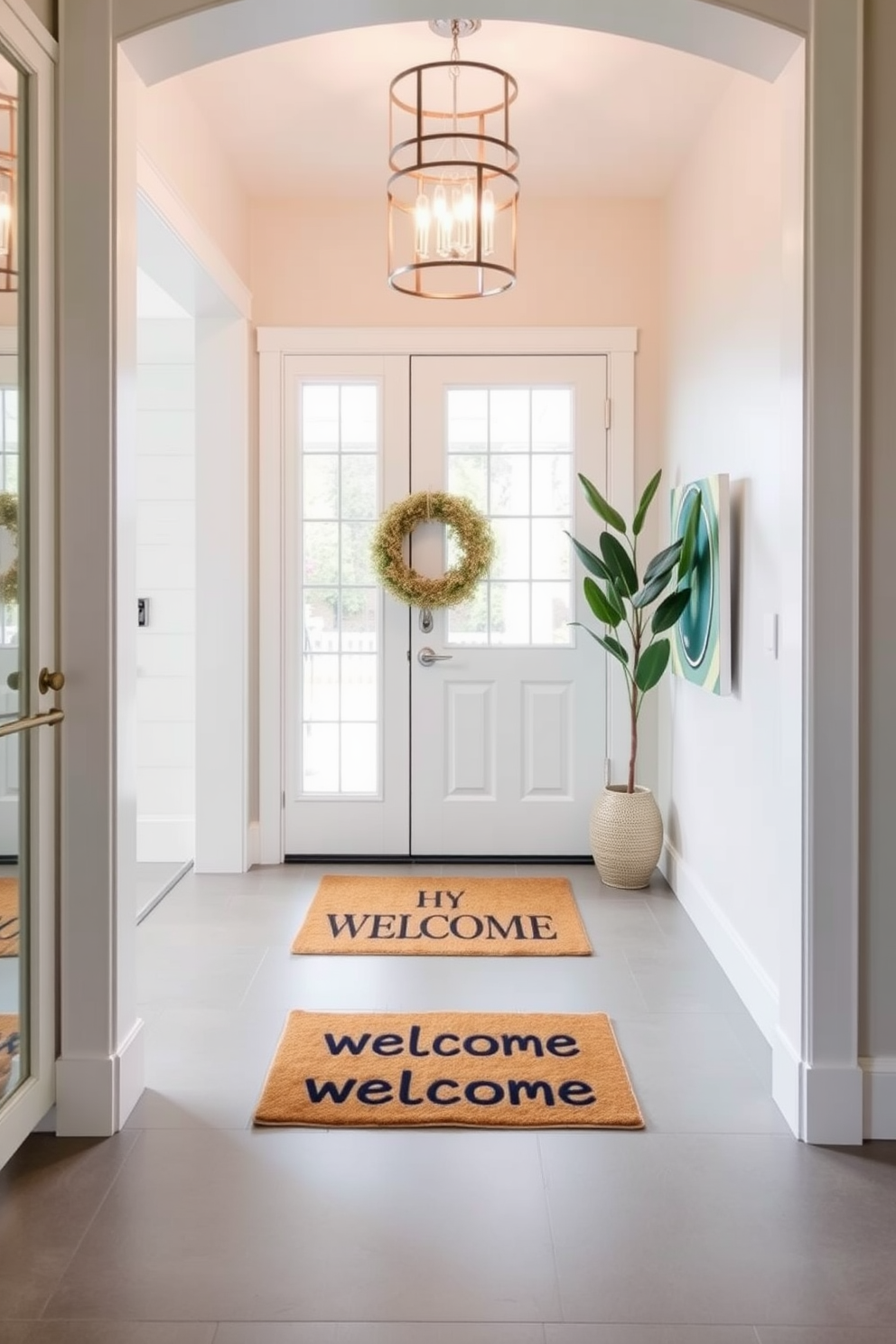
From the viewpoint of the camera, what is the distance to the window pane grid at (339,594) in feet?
16.1

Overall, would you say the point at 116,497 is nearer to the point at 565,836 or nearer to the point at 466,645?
the point at 466,645

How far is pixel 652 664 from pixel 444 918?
1.30 metres

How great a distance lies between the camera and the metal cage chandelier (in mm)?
3150

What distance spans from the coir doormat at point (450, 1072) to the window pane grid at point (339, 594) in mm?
1922

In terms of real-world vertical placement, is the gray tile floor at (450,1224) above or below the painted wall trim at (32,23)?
below

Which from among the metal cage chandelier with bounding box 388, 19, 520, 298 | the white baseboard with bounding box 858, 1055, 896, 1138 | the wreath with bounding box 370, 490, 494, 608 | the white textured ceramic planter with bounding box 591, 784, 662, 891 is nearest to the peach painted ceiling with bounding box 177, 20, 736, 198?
the metal cage chandelier with bounding box 388, 19, 520, 298

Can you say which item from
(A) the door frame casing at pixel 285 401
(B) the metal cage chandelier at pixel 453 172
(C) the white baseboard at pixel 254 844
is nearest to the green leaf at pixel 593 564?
(A) the door frame casing at pixel 285 401

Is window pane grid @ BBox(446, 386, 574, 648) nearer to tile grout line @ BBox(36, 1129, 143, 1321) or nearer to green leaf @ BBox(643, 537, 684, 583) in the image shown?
green leaf @ BBox(643, 537, 684, 583)

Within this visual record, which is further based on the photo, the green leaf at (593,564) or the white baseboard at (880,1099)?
the green leaf at (593,564)

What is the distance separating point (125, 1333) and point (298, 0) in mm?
2614

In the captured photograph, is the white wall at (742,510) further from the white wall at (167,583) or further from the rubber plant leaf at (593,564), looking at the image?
the white wall at (167,583)

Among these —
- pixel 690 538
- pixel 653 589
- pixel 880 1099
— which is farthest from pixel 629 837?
pixel 880 1099

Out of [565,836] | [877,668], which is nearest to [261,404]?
[565,836]

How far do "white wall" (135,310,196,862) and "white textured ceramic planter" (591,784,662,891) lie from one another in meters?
1.99
